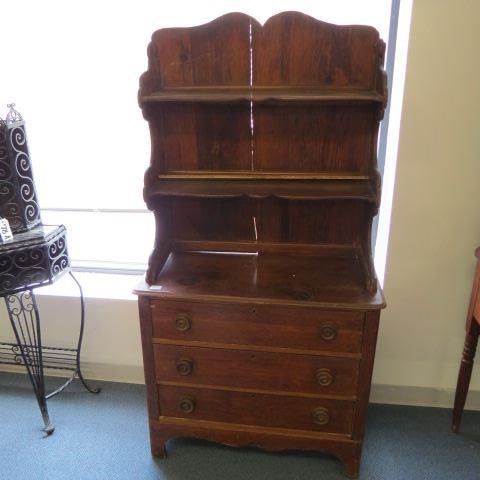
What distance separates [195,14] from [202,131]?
55cm

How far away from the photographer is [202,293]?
4.74ft

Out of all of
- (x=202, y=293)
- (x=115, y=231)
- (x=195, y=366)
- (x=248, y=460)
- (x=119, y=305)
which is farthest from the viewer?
(x=115, y=231)

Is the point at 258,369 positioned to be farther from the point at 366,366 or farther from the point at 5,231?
the point at 5,231

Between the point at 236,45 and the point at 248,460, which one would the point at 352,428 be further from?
the point at 236,45

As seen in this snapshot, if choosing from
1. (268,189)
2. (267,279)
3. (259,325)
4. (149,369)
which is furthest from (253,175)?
(149,369)

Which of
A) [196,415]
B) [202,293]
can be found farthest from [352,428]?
[202,293]

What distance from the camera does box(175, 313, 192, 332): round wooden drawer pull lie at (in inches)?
58.4

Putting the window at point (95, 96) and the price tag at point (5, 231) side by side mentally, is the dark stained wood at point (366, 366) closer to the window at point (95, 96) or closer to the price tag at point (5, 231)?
the window at point (95, 96)

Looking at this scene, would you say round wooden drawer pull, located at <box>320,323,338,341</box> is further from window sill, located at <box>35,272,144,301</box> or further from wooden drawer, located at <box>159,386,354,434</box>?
window sill, located at <box>35,272,144,301</box>

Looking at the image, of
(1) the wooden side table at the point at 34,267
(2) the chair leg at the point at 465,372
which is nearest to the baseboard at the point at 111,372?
(1) the wooden side table at the point at 34,267

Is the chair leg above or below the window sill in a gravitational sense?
below

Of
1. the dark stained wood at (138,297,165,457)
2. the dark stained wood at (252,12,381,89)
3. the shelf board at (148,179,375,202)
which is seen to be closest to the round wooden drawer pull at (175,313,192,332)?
the dark stained wood at (138,297,165,457)

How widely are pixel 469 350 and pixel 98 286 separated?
5.46 ft

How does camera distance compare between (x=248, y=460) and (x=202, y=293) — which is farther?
(x=248, y=460)
